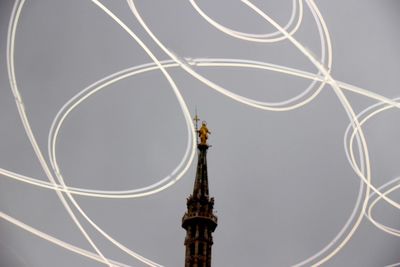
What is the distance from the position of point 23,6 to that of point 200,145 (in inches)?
1448

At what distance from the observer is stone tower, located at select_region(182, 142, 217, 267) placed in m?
82.3

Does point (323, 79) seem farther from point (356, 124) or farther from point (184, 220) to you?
point (184, 220)

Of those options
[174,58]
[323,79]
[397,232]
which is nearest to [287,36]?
[323,79]

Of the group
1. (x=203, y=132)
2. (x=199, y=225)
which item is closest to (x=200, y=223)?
(x=199, y=225)

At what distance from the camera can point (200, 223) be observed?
8519 cm

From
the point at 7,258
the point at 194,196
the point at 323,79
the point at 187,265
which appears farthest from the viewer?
the point at 194,196

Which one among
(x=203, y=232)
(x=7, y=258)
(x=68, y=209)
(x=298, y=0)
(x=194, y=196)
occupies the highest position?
(x=298, y=0)

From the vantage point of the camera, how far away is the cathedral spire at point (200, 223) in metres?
82.4

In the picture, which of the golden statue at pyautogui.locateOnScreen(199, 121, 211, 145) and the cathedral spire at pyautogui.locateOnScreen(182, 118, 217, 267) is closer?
the cathedral spire at pyautogui.locateOnScreen(182, 118, 217, 267)

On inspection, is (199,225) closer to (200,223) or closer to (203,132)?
(200,223)

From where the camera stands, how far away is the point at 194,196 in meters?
88.9

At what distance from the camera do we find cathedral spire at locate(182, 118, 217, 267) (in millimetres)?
82375

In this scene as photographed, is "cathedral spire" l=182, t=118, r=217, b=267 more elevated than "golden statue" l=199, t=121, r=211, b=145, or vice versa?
"golden statue" l=199, t=121, r=211, b=145

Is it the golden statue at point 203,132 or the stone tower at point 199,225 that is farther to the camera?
the golden statue at point 203,132
